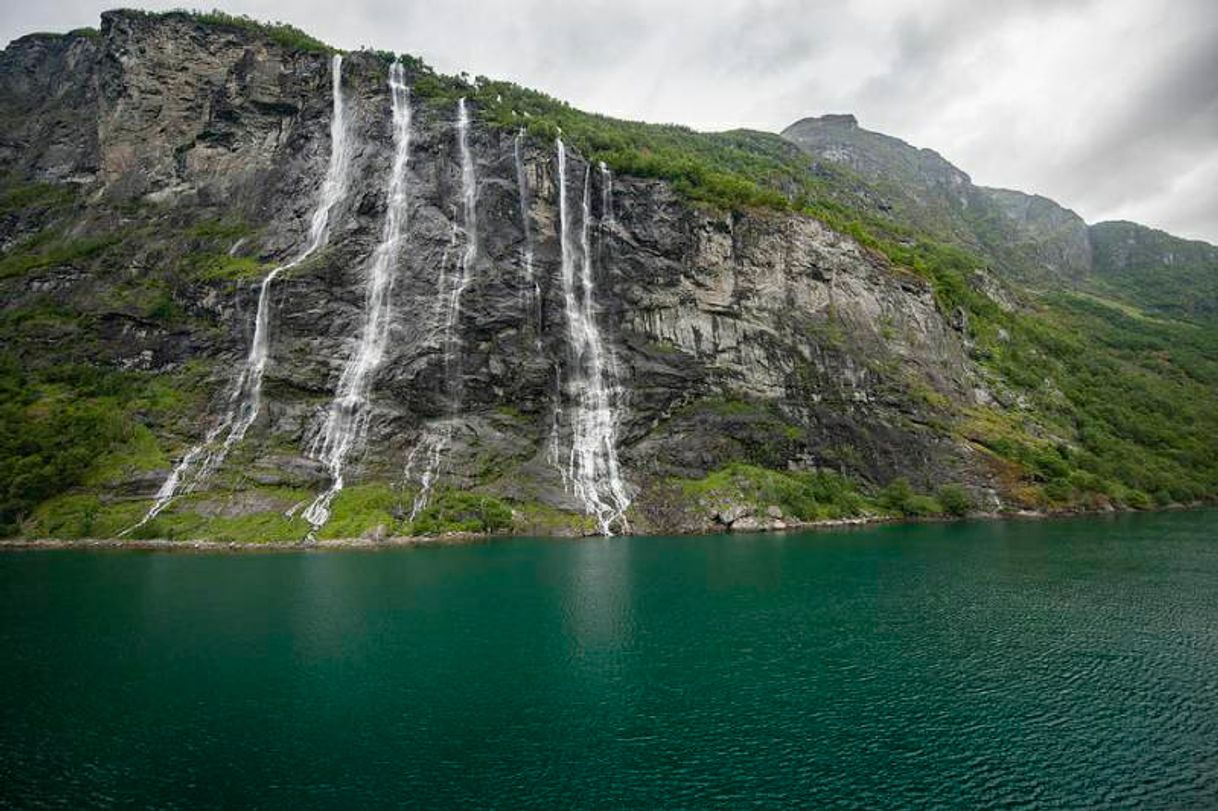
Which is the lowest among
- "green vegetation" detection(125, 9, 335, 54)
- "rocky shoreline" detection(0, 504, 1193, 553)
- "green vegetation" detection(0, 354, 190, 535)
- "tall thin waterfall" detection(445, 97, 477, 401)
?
"rocky shoreline" detection(0, 504, 1193, 553)

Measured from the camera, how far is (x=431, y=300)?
69.4 meters

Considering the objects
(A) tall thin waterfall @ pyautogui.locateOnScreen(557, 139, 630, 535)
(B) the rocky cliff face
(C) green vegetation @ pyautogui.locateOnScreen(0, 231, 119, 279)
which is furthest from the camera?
(C) green vegetation @ pyautogui.locateOnScreen(0, 231, 119, 279)

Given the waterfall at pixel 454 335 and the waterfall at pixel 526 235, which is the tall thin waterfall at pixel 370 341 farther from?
the waterfall at pixel 526 235

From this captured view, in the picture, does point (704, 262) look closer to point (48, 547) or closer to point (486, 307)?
point (486, 307)

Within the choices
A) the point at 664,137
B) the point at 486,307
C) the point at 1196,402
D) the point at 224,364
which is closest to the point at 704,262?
the point at 486,307

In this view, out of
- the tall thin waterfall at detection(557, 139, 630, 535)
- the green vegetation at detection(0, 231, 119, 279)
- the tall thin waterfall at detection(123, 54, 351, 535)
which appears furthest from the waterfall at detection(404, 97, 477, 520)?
the green vegetation at detection(0, 231, 119, 279)

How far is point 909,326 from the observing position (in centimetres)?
8150

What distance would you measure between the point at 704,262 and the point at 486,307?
26846 millimetres

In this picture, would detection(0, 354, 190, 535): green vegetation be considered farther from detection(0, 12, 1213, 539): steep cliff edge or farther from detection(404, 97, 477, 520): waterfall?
detection(404, 97, 477, 520): waterfall

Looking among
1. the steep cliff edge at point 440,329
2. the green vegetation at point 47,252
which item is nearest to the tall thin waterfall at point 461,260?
the steep cliff edge at point 440,329

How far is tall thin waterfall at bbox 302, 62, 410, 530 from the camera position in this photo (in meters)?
59.1

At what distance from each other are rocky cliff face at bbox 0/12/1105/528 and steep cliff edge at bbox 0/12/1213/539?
1.02 feet

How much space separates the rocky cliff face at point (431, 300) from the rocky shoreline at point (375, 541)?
13.9 ft

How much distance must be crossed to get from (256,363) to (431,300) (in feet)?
59.9
